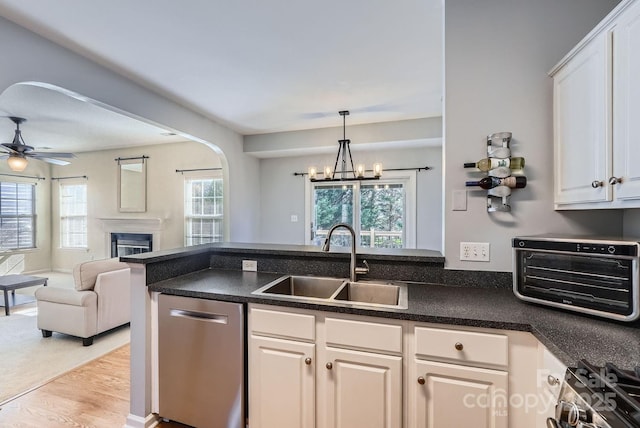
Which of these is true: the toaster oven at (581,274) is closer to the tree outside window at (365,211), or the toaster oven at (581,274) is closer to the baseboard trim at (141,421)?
the baseboard trim at (141,421)

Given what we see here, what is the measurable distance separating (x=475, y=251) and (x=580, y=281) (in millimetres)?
527

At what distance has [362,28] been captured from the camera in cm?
217

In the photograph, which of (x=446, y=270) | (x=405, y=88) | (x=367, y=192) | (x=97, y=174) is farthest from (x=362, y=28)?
(x=97, y=174)

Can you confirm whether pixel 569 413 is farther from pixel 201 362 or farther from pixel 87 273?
pixel 87 273

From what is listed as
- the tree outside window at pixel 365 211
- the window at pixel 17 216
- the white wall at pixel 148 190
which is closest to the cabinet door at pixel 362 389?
the tree outside window at pixel 365 211

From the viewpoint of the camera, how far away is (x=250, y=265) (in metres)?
2.29

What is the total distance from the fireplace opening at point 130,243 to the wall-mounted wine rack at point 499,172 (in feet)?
19.2

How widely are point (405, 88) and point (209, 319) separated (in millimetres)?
2981

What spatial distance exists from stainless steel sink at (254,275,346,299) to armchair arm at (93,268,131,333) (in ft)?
7.68

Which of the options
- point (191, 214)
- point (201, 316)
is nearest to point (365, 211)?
point (191, 214)

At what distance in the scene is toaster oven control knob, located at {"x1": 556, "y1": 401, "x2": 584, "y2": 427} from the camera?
2.52ft

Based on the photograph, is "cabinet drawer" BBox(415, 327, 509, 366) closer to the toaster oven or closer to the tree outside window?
the toaster oven

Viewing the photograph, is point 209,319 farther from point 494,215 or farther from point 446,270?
point 494,215

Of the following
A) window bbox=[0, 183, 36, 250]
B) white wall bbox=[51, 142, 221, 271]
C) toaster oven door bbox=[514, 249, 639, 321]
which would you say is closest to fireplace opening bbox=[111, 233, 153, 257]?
white wall bbox=[51, 142, 221, 271]
